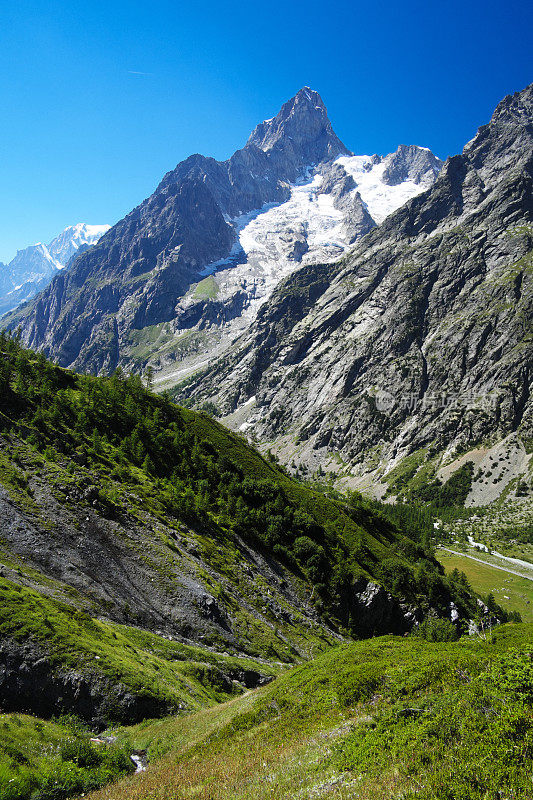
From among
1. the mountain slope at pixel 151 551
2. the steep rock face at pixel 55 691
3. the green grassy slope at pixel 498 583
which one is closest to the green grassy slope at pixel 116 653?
the mountain slope at pixel 151 551

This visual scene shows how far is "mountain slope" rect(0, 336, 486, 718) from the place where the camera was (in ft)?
86.7

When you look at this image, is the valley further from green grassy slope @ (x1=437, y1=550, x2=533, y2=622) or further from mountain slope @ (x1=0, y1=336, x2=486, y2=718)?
green grassy slope @ (x1=437, y1=550, x2=533, y2=622)

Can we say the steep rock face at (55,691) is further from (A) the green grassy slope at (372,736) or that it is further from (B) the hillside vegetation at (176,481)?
(B) the hillside vegetation at (176,481)

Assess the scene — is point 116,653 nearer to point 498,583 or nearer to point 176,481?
point 176,481

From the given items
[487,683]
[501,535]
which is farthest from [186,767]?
[501,535]

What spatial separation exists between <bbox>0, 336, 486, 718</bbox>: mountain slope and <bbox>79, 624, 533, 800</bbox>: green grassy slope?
30.2ft

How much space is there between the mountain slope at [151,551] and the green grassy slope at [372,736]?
30.2ft

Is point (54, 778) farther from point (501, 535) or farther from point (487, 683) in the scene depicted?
Answer: point (501, 535)

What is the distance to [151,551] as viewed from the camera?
148 feet

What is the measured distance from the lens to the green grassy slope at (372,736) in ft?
32.5

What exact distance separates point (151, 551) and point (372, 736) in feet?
123

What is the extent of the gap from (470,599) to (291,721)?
296 ft

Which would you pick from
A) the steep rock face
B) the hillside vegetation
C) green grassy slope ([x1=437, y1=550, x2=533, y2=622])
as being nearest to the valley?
the steep rock face

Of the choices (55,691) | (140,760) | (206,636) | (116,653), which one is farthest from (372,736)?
(206,636)
